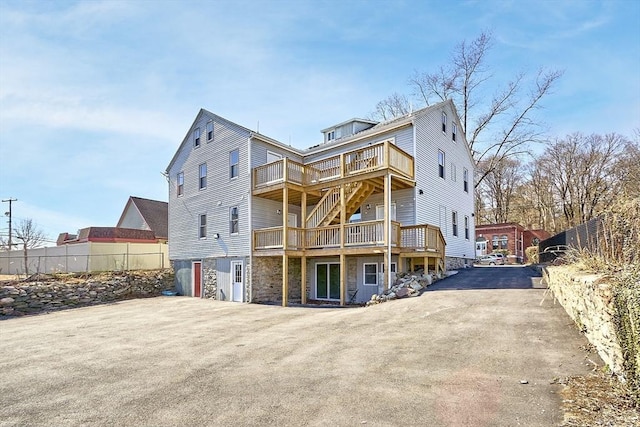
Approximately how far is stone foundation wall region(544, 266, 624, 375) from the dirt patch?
0.29m

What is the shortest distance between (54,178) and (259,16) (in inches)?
972

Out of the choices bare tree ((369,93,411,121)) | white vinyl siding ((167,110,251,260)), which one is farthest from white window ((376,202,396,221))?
bare tree ((369,93,411,121))

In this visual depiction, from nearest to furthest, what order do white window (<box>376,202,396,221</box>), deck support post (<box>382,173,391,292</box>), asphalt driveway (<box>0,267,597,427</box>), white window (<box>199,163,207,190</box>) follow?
asphalt driveway (<box>0,267,597,427</box>) → deck support post (<box>382,173,391,292</box>) → white window (<box>376,202,396,221</box>) → white window (<box>199,163,207,190</box>)

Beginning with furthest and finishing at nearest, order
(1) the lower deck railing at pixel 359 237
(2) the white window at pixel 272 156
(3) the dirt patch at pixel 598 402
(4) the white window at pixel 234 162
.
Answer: (2) the white window at pixel 272 156
(4) the white window at pixel 234 162
(1) the lower deck railing at pixel 359 237
(3) the dirt patch at pixel 598 402

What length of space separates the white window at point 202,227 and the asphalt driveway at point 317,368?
936 cm

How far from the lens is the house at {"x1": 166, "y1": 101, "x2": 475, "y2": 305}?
15.8 metres

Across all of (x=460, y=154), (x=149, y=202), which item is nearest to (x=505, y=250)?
(x=460, y=154)

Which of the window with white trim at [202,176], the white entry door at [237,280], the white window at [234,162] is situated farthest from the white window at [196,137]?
the white entry door at [237,280]

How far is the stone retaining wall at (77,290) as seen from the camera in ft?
57.8

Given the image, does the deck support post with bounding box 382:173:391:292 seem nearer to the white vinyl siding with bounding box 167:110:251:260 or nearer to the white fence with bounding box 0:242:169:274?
the white vinyl siding with bounding box 167:110:251:260

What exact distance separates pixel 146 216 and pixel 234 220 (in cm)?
1990

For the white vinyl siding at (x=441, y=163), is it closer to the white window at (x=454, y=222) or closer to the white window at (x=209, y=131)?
the white window at (x=454, y=222)

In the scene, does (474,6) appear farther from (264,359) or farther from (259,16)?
(264,359)

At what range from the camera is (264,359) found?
25.1ft
